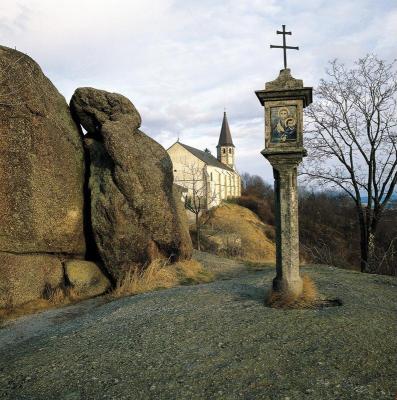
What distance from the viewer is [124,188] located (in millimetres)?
11531

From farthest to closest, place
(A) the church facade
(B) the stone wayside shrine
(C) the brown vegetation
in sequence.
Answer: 1. (A) the church facade
2. (C) the brown vegetation
3. (B) the stone wayside shrine

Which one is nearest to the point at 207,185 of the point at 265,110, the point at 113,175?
the point at 113,175

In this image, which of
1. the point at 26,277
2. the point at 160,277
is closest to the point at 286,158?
the point at 160,277

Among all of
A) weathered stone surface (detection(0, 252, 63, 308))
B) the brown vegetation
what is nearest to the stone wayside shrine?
weathered stone surface (detection(0, 252, 63, 308))

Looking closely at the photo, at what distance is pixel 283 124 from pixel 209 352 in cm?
433

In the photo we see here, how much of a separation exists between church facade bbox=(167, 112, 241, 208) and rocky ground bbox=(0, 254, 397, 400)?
4167cm

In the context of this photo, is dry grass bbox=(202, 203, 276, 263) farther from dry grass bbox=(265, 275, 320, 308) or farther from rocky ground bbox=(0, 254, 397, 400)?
rocky ground bbox=(0, 254, 397, 400)

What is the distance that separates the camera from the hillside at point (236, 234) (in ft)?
104

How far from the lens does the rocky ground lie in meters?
4.52

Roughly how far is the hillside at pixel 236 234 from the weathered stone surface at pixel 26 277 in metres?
16.0

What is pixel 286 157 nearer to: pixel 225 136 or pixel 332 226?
pixel 332 226

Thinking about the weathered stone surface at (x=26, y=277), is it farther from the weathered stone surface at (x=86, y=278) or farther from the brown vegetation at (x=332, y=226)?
the brown vegetation at (x=332, y=226)

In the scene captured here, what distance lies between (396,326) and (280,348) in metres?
1.94

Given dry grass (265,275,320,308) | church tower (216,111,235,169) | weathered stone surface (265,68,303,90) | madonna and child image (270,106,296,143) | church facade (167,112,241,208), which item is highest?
church tower (216,111,235,169)
